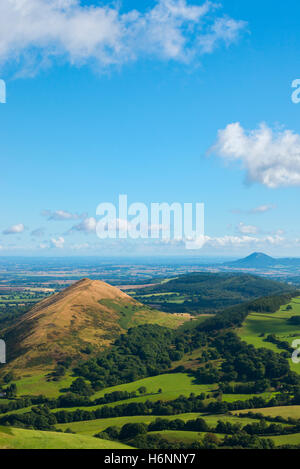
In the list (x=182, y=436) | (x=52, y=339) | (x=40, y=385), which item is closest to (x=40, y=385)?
(x=40, y=385)

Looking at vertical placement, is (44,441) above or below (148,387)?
above

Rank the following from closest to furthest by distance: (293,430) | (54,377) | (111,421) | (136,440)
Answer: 1. (136,440)
2. (293,430)
3. (111,421)
4. (54,377)

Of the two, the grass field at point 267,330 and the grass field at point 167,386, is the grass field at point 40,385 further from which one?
the grass field at point 267,330

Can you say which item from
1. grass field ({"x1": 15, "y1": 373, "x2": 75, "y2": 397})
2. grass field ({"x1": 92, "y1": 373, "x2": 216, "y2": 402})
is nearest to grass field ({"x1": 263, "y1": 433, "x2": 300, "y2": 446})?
grass field ({"x1": 92, "y1": 373, "x2": 216, "y2": 402})

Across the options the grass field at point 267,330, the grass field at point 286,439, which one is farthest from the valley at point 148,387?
the grass field at point 267,330

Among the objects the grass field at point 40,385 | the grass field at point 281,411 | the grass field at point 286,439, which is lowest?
the grass field at point 40,385

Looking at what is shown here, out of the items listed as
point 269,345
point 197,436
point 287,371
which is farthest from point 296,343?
point 197,436

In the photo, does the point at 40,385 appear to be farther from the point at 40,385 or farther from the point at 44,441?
the point at 44,441

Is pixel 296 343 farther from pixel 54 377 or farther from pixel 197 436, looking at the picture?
Answer: pixel 54 377
